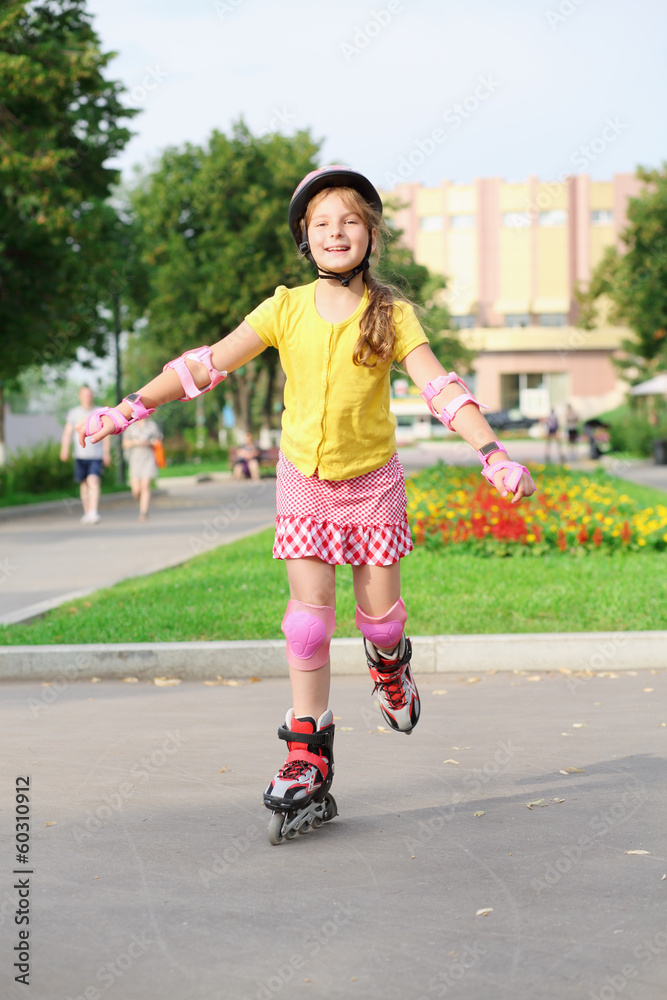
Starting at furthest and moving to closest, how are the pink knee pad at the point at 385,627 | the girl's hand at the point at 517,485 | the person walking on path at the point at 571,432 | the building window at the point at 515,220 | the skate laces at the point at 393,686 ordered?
the building window at the point at 515,220
the person walking on path at the point at 571,432
the skate laces at the point at 393,686
the pink knee pad at the point at 385,627
the girl's hand at the point at 517,485

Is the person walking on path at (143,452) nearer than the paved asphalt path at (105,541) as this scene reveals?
No

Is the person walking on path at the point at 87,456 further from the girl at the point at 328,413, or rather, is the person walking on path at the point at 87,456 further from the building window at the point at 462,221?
the building window at the point at 462,221

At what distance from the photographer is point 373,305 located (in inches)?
160

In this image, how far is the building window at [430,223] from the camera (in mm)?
80812

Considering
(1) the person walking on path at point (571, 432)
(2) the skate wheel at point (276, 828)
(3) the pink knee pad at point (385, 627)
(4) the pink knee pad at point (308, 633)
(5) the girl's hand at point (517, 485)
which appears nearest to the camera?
(5) the girl's hand at point (517, 485)

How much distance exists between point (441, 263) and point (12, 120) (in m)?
63.2

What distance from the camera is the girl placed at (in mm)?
4023

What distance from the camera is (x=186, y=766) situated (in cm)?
487

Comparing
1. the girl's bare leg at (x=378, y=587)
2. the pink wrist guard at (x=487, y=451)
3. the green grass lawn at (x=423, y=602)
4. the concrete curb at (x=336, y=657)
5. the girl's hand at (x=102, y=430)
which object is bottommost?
the concrete curb at (x=336, y=657)

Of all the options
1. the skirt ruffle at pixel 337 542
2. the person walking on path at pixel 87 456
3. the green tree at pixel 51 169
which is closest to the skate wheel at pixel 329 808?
the skirt ruffle at pixel 337 542

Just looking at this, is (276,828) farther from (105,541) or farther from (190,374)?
(105,541)

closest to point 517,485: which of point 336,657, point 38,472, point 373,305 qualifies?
point 373,305

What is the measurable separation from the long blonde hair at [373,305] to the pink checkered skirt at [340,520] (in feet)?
1.38

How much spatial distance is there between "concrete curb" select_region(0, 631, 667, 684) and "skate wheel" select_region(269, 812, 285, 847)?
2.90 metres
